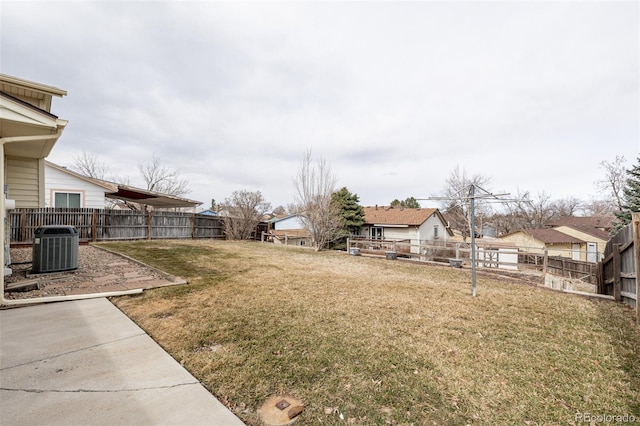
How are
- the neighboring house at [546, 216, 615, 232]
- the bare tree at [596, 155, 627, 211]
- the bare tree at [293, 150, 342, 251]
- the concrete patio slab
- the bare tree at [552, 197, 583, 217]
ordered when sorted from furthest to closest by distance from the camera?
1. the bare tree at [552, 197, 583, 217]
2. the neighboring house at [546, 216, 615, 232]
3. the bare tree at [596, 155, 627, 211]
4. the bare tree at [293, 150, 342, 251]
5. the concrete patio slab

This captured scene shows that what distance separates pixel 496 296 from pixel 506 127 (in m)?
9.31

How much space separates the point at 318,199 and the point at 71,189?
12596 millimetres

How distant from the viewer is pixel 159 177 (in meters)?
29.4

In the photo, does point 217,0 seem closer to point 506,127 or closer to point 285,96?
point 285,96

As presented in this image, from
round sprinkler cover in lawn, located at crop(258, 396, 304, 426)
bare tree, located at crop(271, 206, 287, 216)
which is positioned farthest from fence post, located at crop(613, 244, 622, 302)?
bare tree, located at crop(271, 206, 287, 216)

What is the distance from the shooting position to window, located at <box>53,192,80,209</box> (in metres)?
12.4

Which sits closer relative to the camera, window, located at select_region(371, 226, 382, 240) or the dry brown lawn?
the dry brown lawn

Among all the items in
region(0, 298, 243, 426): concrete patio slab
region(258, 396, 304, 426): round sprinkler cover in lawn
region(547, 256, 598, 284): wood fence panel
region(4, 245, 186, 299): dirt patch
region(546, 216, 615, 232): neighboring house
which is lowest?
region(547, 256, 598, 284): wood fence panel

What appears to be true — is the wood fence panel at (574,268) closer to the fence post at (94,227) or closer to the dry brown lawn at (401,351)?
the dry brown lawn at (401,351)

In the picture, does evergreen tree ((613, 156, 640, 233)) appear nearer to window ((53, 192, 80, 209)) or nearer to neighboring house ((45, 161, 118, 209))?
neighboring house ((45, 161, 118, 209))

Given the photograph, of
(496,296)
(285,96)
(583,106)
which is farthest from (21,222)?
(583,106)

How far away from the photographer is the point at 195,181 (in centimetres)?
3238

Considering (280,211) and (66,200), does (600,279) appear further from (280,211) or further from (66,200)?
(280,211)

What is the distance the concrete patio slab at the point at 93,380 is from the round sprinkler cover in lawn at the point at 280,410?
23 centimetres
